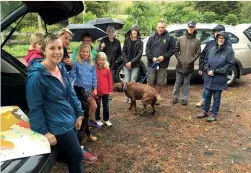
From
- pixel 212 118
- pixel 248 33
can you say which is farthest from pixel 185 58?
pixel 248 33

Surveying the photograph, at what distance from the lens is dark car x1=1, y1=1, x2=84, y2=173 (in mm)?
2191

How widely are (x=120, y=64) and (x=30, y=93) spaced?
17.8ft

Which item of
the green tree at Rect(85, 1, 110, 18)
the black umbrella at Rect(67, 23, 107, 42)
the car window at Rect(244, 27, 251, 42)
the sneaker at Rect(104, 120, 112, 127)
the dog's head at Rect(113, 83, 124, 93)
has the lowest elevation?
the sneaker at Rect(104, 120, 112, 127)

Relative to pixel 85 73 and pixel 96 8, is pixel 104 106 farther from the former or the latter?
pixel 96 8

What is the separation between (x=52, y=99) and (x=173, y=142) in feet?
9.23

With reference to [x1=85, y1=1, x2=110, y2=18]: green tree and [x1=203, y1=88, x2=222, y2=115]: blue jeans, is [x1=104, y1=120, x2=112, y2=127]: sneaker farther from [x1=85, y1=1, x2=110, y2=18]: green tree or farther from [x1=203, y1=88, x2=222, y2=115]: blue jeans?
[x1=85, y1=1, x2=110, y2=18]: green tree

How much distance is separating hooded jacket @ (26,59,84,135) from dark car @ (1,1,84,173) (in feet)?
0.78

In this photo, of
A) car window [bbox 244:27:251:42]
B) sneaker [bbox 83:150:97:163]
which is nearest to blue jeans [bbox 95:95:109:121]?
sneaker [bbox 83:150:97:163]

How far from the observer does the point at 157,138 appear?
495 centimetres

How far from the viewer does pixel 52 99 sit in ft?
8.32

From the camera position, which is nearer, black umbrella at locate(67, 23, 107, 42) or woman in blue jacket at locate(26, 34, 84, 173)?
woman in blue jacket at locate(26, 34, 84, 173)

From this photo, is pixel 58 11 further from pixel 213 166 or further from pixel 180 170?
pixel 213 166

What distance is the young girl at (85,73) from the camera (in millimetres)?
4406

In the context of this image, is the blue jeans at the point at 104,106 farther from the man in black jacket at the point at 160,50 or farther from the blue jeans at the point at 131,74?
the man in black jacket at the point at 160,50
